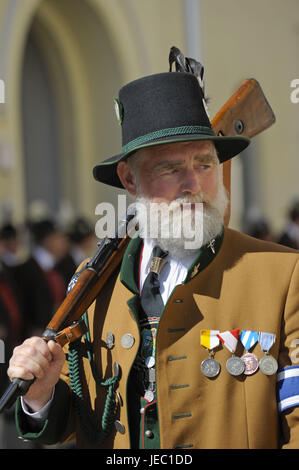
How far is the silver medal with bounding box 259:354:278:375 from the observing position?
6.72 ft

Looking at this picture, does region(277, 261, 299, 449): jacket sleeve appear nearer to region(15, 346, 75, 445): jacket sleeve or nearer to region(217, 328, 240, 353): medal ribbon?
region(217, 328, 240, 353): medal ribbon

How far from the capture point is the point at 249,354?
6.84 ft

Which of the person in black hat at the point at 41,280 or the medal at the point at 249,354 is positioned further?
the person in black hat at the point at 41,280

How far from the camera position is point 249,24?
11547mm

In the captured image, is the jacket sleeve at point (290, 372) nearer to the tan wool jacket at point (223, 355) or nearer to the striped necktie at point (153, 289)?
the tan wool jacket at point (223, 355)

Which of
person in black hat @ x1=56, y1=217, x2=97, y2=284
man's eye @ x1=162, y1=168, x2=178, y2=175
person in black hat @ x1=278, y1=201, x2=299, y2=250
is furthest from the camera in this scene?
person in black hat @ x1=278, y1=201, x2=299, y2=250

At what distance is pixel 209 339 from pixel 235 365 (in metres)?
0.11

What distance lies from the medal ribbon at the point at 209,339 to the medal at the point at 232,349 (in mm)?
16

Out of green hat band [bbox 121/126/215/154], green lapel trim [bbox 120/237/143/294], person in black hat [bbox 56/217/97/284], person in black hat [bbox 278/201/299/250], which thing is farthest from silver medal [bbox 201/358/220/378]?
person in black hat [bbox 278/201/299/250]

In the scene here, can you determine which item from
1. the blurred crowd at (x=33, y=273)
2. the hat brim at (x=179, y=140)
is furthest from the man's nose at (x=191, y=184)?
the blurred crowd at (x=33, y=273)

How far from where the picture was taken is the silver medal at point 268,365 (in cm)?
205

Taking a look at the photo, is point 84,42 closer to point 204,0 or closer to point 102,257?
point 204,0

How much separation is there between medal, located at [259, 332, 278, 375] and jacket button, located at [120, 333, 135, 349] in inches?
16.6
